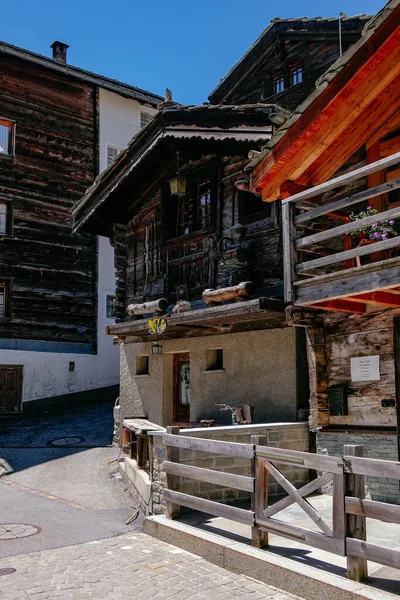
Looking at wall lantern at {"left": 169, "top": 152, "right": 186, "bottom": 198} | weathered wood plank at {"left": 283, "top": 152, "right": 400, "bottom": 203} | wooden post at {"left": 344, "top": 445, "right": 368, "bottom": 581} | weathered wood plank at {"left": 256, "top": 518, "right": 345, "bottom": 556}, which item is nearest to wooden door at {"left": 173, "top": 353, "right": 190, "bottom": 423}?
wall lantern at {"left": 169, "top": 152, "right": 186, "bottom": 198}

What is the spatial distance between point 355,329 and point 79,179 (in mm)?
16638

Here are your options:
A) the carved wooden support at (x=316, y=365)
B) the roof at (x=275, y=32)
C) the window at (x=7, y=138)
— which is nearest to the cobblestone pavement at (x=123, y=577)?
the carved wooden support at (x=316, y=365)

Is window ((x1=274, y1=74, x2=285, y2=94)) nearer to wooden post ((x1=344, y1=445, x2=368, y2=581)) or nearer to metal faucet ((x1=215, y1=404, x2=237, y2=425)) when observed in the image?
metal faucet ((x1=215, y1=404, x2=237, y2=425))

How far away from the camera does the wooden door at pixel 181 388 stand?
43.4 ft

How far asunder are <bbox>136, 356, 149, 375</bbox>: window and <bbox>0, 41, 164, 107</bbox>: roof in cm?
1286

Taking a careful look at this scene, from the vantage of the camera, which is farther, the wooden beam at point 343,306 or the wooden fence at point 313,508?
the wooden beam at point 343,306

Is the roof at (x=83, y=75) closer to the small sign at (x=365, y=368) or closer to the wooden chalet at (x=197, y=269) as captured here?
the wooden chalet at (x=197, y=269)

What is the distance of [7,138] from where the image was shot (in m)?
21.0

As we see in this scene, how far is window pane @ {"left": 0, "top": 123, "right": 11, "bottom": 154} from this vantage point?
2081 centimetres

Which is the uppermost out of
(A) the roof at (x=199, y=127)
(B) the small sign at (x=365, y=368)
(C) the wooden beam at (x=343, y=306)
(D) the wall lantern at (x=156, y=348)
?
(A) the roof at (x=199, y=127)

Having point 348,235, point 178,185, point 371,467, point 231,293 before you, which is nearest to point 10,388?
point 178,185

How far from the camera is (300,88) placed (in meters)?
13.0

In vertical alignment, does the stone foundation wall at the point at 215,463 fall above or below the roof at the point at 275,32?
below

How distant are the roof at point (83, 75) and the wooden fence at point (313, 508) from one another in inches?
722
